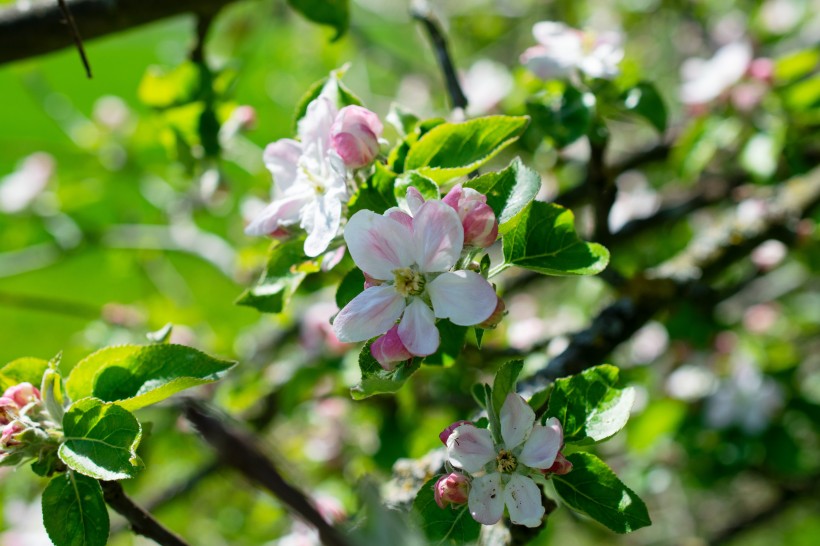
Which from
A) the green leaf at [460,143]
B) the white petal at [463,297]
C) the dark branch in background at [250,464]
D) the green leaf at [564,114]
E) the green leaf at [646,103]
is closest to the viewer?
the dark branch in background at [250,464]

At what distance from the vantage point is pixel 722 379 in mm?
2080

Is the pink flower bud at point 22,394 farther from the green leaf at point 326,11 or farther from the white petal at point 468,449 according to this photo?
the green leaf at point 326,11

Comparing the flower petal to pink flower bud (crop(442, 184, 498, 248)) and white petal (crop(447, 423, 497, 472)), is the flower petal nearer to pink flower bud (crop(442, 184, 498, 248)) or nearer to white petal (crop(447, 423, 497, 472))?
pink flower bud (crop(442, 184, 498, 248))

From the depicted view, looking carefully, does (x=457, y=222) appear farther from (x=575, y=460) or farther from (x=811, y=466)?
(x=811, y=466)

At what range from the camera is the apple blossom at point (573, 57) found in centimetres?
120

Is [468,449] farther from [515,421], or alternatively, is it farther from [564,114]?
[564,114]

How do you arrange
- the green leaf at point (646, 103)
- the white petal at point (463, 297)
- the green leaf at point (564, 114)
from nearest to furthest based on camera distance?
the white petal at point (463, 297) → the green leaf at point (564, 114) → the green leaf at point (646, 103)

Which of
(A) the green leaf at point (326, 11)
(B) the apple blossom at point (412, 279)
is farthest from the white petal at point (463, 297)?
(A) the green leaf at point (326, 11)

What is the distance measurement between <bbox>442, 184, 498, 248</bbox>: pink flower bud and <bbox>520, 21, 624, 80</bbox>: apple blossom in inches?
18.7

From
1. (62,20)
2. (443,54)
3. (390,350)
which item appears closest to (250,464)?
(390,350)

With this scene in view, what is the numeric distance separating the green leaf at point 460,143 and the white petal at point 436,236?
99 mm

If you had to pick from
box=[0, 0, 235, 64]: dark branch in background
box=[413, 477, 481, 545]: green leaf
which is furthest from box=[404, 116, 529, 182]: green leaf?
box=[0, 0, 235, 64]: dark branch in background

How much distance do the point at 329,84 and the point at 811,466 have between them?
1765 millimetres

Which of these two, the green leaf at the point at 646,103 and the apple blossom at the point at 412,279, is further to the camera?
the green leaf at the point at 646,103
